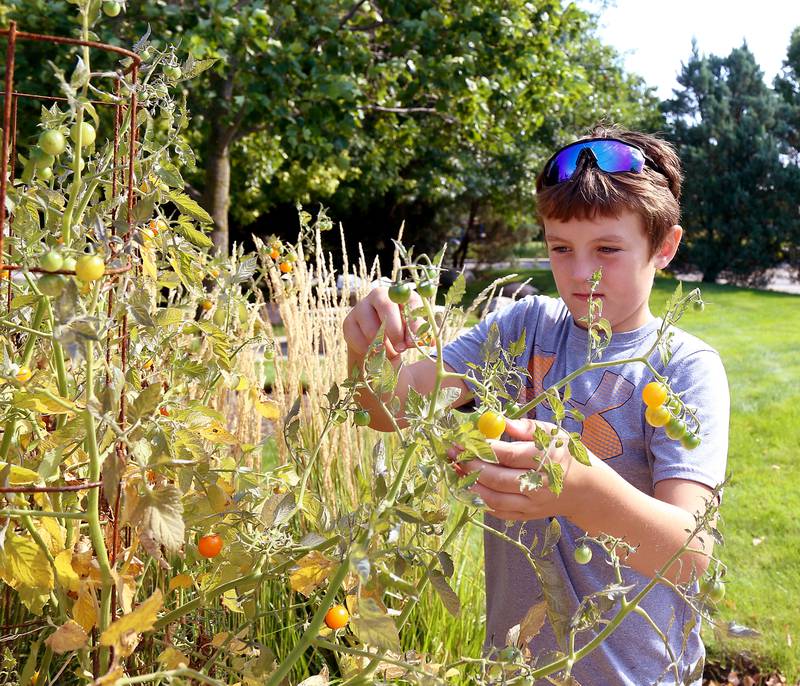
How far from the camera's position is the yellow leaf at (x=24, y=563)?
0.83 meters

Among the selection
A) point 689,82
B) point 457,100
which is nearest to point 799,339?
point 457,100

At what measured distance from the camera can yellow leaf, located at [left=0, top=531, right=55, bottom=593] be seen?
2.73ft

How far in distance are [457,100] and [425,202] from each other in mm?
9337

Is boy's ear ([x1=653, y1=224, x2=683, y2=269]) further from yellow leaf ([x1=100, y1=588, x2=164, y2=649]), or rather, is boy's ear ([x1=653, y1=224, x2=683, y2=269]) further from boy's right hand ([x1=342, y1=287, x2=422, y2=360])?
yellow leaf ([x1=100, y1=588, x2=164, y2=649])

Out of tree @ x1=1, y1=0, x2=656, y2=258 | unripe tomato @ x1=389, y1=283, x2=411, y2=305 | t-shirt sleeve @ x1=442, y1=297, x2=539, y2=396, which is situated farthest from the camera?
tree @ x1=1, y1=0, x2=656, y2=258

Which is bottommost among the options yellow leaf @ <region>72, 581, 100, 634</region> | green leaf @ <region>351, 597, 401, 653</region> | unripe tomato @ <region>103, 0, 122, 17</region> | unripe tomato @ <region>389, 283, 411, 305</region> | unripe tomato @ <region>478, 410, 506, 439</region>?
yellow leaf @ <region>72, 581, 100, 634</region>

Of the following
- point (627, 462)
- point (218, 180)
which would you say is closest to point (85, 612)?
point (627, 462)

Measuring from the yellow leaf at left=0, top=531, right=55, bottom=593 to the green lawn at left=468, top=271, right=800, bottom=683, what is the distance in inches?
27.3

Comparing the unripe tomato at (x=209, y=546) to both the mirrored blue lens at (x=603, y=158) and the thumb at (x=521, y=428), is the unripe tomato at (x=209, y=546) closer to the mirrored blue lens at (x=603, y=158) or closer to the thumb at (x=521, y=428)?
the thumb at (x=521, y=428)

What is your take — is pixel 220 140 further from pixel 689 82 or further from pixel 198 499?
pixel 689 82

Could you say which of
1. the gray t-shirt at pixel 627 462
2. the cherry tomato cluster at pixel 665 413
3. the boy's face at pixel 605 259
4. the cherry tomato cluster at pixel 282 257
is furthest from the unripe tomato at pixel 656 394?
the cherry tomato cluster at pixel 282 257

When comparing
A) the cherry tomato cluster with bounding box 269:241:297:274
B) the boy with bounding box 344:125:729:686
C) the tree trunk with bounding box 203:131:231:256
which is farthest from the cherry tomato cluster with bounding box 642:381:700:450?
the tree trunk with bounding box 203:131:231:256

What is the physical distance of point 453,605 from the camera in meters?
0.79

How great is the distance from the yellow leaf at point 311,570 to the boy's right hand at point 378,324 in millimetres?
351
